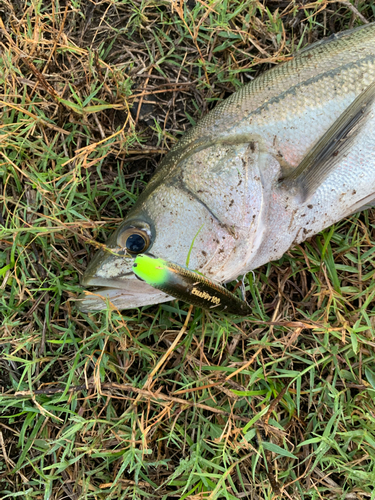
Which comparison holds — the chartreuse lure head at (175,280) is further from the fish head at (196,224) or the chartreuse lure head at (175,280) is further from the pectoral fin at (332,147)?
the pectoral fin at (332,147)

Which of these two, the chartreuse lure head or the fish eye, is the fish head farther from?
the chartreuse lure head

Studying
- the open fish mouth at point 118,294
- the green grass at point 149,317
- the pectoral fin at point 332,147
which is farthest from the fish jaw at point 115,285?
the pectoral fin at point 332,147

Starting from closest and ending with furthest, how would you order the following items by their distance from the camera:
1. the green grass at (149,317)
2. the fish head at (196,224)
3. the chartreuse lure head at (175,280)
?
the chartreuse lure head at (175,280) < the fish head at (196,224) < the green grass at (149,317)

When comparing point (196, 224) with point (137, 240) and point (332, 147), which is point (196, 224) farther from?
point (332, 147)

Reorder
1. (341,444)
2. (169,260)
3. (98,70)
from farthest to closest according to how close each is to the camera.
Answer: (98,70), (341,444), (169,260)

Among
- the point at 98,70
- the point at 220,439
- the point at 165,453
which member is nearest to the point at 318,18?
the point at 98,70

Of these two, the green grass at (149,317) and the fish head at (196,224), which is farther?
the green grass at (149,317)

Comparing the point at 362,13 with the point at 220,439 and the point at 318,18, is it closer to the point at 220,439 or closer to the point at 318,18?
the point at 318,18

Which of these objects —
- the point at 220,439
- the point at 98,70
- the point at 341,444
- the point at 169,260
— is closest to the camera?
the point at 169,260
